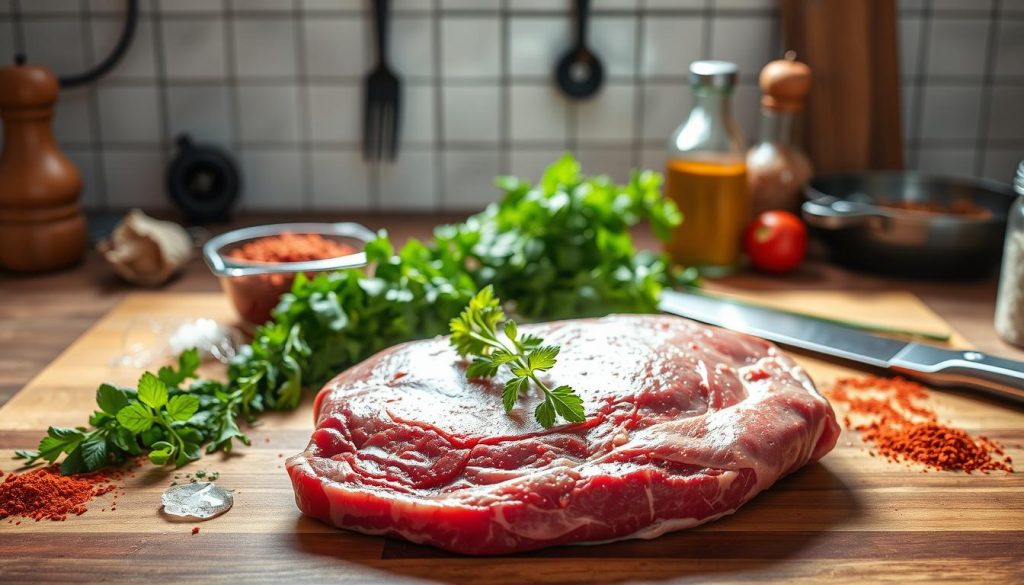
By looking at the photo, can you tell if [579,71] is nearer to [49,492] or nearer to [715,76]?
[715,76]

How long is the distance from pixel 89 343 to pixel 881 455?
3.94 feet

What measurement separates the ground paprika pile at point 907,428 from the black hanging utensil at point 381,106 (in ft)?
4.05

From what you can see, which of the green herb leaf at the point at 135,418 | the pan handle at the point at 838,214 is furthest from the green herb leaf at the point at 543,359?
the pan handle at the point at 838,214

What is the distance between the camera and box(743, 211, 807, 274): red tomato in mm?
1938

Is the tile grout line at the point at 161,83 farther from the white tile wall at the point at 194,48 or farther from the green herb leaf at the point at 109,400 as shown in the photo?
the green herb leaf at the point at 109,400

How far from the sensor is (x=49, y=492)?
111cm

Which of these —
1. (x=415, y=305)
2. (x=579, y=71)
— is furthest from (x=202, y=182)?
(x=415, y=305)

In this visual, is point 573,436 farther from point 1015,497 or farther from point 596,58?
point 596,58

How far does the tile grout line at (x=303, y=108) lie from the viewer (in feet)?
7.36

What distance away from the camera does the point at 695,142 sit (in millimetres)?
1927

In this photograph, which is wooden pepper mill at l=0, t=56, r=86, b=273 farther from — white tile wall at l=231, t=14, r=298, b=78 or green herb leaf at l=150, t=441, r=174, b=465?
green herb leaf at l=150, t=441, r=174, b=465

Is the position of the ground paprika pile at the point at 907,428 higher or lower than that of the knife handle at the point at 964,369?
lower

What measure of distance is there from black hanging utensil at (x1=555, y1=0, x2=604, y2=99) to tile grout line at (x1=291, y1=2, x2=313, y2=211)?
22.8 inches

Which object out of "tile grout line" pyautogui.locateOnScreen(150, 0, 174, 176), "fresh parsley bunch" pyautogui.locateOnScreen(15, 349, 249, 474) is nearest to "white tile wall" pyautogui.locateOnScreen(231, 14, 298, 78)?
"tile grout line" pyautogui.locateOnScreen(150, 0, 174, 176)
